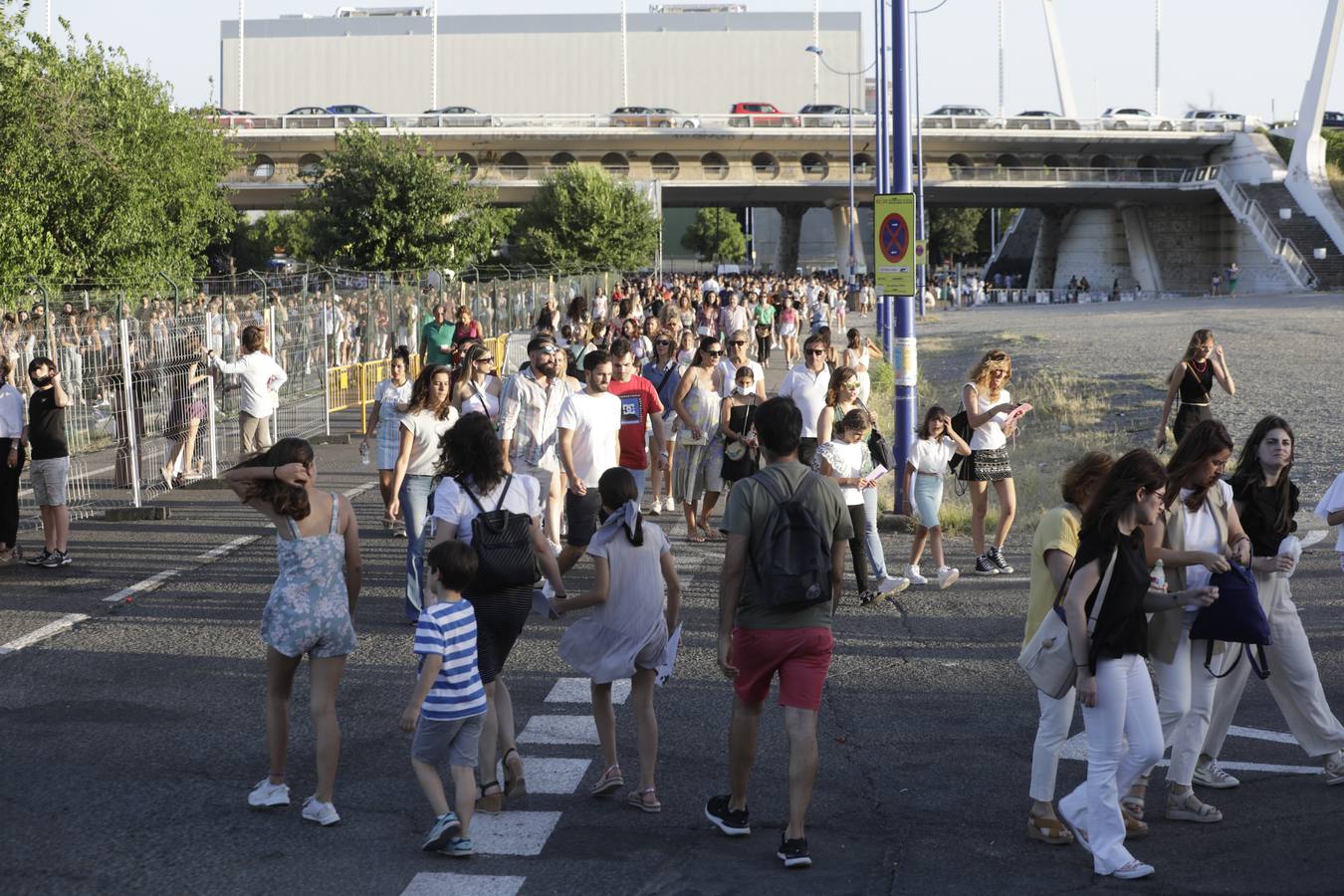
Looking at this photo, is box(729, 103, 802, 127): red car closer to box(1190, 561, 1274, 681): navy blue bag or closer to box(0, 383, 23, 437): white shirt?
box(0, 383, 23, 437): white shirt

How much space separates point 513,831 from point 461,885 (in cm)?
60

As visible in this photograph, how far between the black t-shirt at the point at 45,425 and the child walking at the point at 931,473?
667 cm

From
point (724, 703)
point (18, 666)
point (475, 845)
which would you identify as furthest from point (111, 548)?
point (475, 845)

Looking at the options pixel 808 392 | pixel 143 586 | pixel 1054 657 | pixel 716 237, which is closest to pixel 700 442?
pixel 808 392

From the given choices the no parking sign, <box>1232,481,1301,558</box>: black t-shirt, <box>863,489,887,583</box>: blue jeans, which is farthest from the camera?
the no parking sign

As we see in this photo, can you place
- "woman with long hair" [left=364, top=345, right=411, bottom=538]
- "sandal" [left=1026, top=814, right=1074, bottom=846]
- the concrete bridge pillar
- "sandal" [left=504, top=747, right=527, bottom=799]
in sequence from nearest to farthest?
"sandal" [left=1026, top=814, right=1074, bottom=846], "sandal" [left=504, top=747, right=527, bottom=799], "woman with long hair" [left=364, top=345, right=411, bottom=538], the concrete bridge pillar

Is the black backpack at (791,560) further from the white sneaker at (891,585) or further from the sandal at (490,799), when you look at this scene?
the white sneaker at (891,585)

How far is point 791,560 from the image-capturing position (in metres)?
5.77

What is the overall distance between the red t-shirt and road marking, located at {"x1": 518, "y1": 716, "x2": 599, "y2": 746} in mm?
3913

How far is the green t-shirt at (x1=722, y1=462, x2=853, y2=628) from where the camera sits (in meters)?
5.86

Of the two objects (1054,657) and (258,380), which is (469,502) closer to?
(1054,657)

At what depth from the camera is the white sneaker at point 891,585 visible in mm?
10828

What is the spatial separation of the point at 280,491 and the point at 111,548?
767 cm

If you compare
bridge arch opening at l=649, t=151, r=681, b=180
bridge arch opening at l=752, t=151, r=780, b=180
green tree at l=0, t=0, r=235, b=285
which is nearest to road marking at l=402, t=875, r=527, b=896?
green tree at l=0, t=0, r=235, b=285
